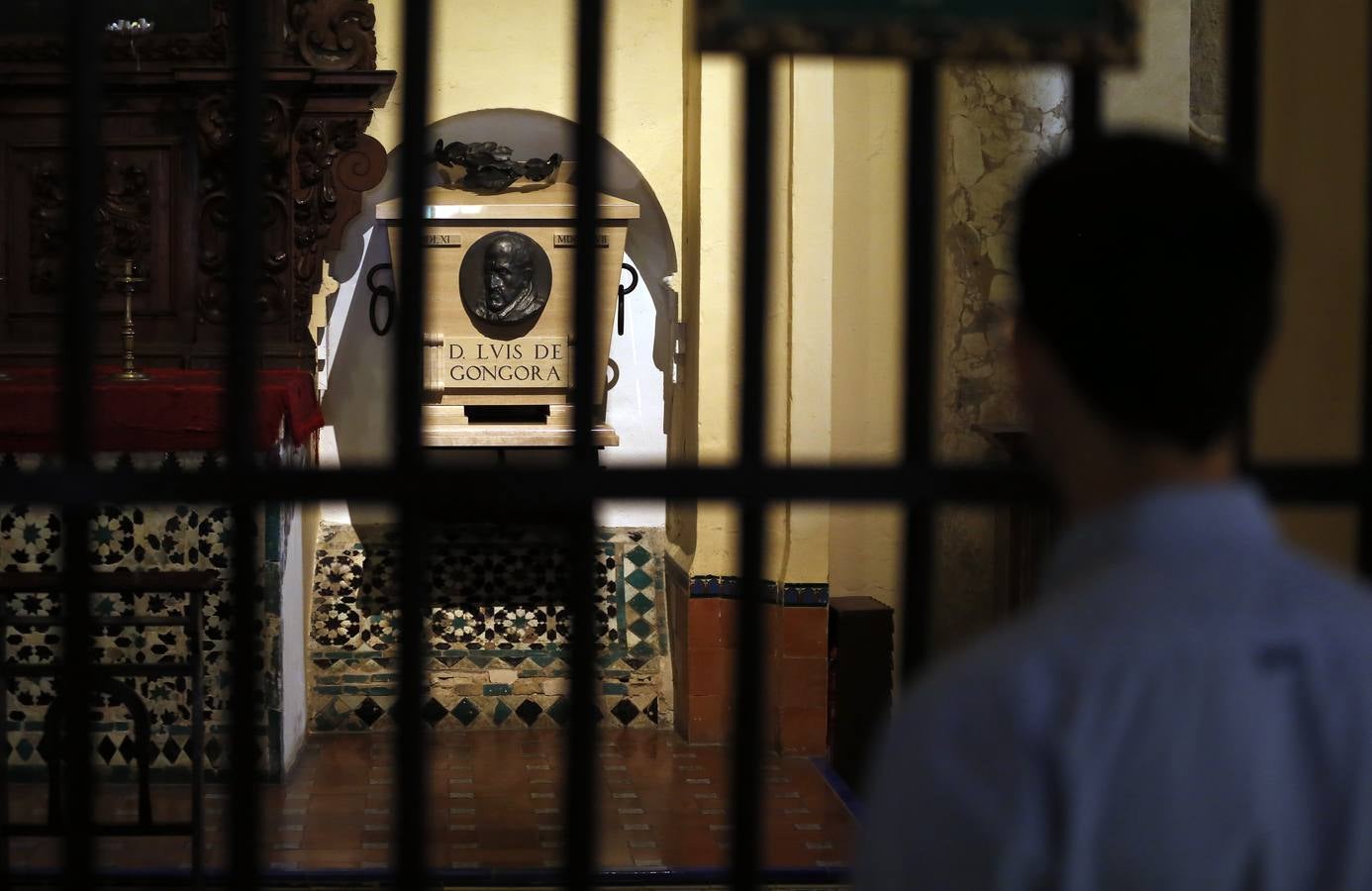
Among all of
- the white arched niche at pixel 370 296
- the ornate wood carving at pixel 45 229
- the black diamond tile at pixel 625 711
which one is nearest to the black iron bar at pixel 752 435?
the black diamond tile at pixel 625 711

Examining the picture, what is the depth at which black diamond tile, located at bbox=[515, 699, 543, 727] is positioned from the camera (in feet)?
24.9

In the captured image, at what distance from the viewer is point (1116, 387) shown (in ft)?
3.11

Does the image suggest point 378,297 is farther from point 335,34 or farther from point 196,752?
point 196,752

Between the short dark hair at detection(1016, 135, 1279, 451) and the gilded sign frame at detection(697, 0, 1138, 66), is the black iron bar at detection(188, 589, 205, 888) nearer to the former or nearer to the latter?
the gilded sign frame at detection(697, 0, 1138, 66)

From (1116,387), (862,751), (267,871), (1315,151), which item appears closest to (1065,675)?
(1116,387)

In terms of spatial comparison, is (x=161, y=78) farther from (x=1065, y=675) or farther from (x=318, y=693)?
(x=1065, y=675)

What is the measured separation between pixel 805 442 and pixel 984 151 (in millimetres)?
1475

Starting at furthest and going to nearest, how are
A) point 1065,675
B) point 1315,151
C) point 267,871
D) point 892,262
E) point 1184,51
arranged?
point 892,262 → point 1184,51 → point 267,871 → point 1315,151 → point 1065,675

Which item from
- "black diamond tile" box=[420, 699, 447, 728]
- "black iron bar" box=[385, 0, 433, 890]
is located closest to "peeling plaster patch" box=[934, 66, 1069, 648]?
"black diamond tile" box=[420, 699, 447, 728]

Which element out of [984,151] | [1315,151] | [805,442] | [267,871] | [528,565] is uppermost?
[984,151]

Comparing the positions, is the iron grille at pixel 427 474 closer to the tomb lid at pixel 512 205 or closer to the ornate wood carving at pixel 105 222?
the tomb lid at pixel 512 205

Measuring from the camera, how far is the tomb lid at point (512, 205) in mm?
7754

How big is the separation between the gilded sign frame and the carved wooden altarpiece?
6335mm

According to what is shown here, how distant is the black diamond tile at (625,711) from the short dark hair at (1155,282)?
22.4 ft
